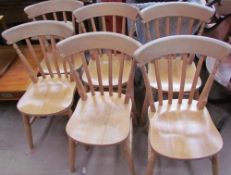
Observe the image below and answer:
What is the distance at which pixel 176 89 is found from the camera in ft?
5.63

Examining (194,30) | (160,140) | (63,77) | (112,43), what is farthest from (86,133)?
(194,30)

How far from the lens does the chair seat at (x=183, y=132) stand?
1.29 m

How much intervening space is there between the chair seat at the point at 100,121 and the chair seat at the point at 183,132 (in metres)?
0.16

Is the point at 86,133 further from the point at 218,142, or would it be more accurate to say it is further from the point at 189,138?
the point at 218,142

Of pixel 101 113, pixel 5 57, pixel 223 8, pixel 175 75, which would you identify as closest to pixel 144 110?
pixel 175 75

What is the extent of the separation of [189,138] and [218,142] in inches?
5.5

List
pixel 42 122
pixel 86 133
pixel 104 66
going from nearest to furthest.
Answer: pixel 86 133, pixel 104 66, pixel 42 122

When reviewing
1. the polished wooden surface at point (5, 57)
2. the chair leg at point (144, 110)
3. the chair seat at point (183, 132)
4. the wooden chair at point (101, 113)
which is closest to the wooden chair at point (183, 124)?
the chair seat at point (183, 132)

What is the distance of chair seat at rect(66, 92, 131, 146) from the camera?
4.63 ft

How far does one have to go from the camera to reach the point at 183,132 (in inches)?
55.2

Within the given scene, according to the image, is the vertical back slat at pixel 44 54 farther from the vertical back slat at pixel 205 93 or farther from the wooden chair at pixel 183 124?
the vertical back slat at pixel 205 93

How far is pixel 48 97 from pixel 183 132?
0.90 meters

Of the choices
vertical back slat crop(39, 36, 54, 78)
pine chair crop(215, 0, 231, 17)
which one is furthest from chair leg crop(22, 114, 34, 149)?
pine chair crop(215, 0, 231, 17)

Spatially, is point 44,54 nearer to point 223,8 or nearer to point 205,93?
point 205,93
